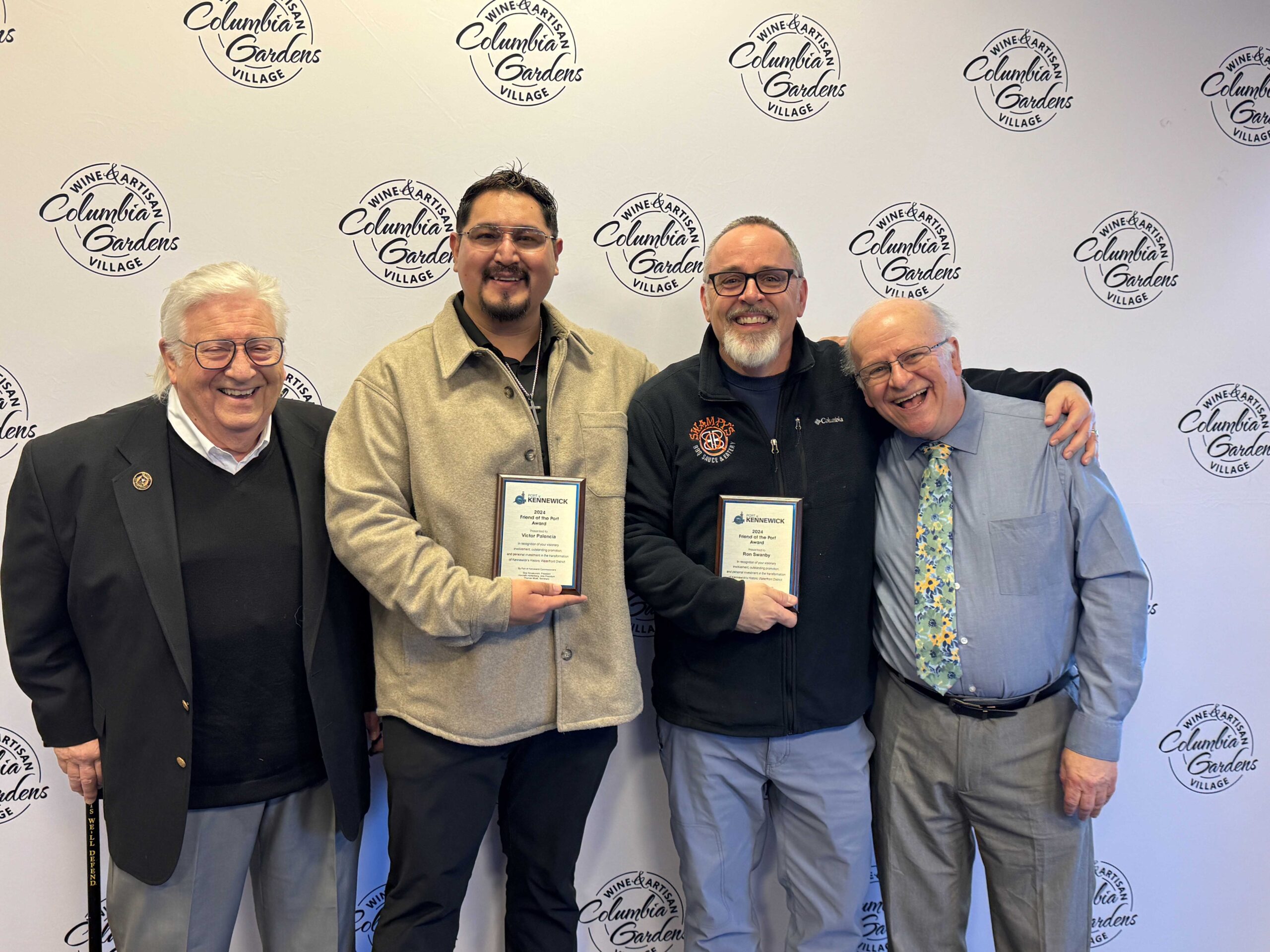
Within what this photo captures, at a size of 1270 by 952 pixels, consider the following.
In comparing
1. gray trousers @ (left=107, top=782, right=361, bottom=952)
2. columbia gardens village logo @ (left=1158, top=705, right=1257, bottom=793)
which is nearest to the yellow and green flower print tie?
columbia gardens village logo @ (left=1158, top=705, right=1257, bottom=793)

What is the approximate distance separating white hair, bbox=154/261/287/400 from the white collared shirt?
0.07 meters

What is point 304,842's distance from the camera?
5.70 feet

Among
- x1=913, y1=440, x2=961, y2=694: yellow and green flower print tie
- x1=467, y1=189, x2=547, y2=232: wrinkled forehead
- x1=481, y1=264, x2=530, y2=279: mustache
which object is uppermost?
x1=467, y1=189, x2=547, y2=232: wrinkled forehead

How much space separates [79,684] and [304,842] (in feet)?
1.98

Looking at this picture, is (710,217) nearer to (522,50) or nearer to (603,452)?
(522,50)

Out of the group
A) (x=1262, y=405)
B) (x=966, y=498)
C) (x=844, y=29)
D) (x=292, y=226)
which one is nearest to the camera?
(x=966, y=498)

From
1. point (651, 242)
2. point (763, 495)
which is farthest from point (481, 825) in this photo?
point (651, 242)

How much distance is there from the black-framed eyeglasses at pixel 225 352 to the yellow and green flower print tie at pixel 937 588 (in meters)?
1.55

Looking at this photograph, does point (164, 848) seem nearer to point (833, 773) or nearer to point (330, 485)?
point (330, 485)

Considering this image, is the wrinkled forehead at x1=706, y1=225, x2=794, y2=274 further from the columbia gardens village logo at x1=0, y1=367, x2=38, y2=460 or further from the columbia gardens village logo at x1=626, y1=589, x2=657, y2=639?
the columbia gardens village logo at x1=0, y1=367, x2=38, y2=460

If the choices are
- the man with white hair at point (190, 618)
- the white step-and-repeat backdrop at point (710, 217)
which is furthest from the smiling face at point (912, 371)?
the man with white hair at point (190, 618)

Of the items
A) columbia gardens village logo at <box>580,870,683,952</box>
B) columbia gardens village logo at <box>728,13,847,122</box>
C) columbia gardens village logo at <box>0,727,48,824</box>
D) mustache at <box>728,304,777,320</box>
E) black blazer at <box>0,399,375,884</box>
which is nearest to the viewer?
black blazer at <box>0,399,375,884</box>

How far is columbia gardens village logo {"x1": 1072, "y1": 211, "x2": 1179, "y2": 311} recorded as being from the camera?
239 cm

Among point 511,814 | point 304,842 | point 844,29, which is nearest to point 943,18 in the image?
point 844,29
